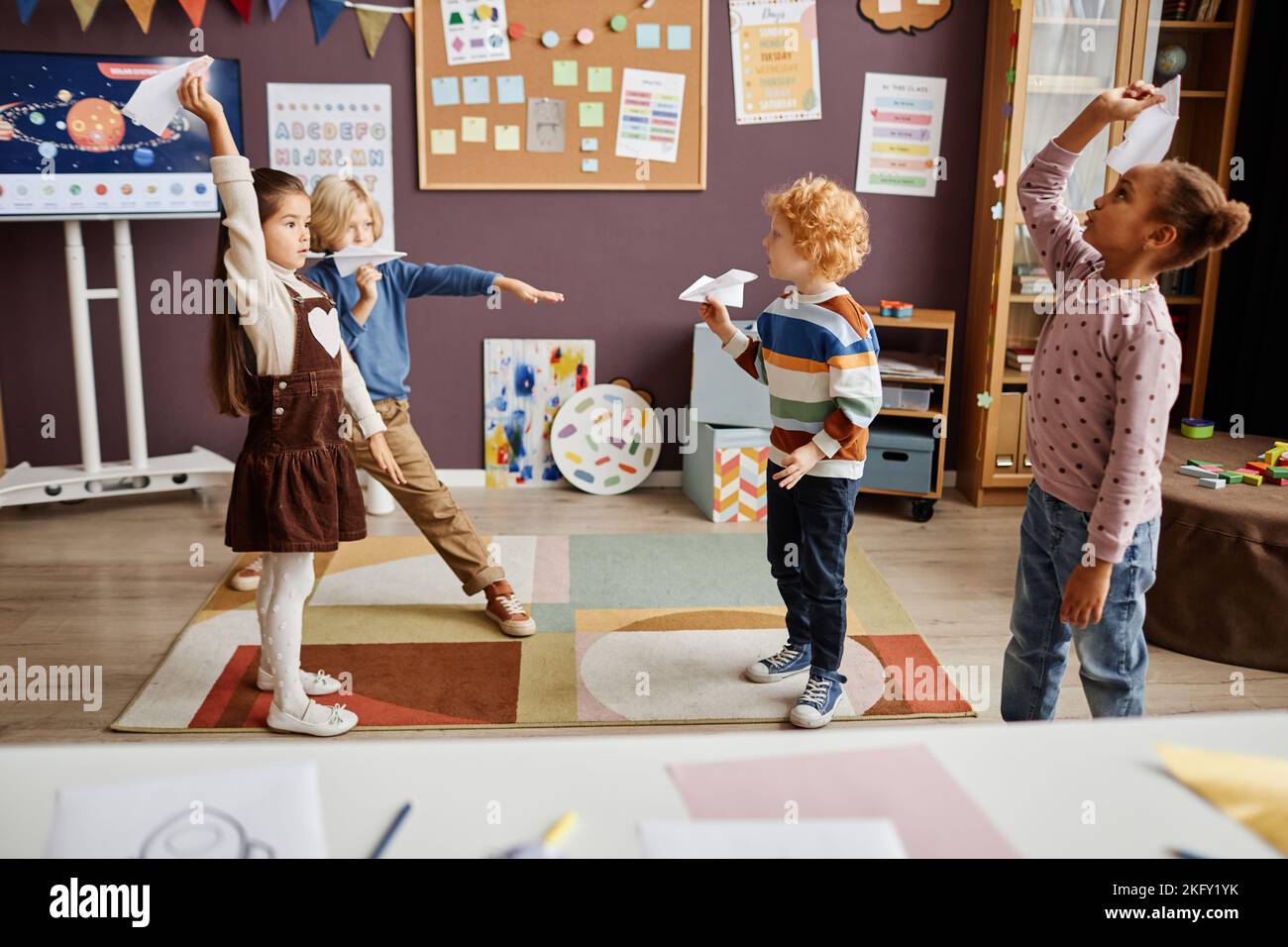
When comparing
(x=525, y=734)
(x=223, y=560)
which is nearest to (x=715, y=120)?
(x=223, y=560)

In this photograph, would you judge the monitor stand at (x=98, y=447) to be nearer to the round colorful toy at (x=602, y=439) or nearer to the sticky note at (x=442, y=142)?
the sticky note at (x=442, y=142)

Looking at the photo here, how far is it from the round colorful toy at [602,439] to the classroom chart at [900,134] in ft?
3.59

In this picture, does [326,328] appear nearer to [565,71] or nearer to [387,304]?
[387,304]

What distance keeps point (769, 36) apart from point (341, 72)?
1.40 m

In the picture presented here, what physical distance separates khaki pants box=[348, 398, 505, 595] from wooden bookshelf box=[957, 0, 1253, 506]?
6.12ft

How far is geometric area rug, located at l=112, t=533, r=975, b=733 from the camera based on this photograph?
2340 millimetres

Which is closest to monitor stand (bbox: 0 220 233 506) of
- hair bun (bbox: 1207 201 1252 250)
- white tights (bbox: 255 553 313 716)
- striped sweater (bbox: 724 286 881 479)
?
white tights (bbox: 255 553 313 716)

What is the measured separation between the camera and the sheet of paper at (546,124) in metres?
3.76

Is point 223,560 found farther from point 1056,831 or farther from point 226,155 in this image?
point 1056,831

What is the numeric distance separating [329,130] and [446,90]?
1.32 ft

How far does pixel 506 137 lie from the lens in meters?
3.78

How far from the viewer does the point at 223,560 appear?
3.21 metres

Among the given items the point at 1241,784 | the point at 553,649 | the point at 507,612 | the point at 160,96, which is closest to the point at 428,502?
the point at 507,612

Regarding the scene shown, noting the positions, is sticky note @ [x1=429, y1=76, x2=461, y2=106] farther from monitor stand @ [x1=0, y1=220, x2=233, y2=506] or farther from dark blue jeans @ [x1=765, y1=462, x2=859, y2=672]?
dark blue jeans @ [x1=765, y1=462, x2=859, y2=672]
